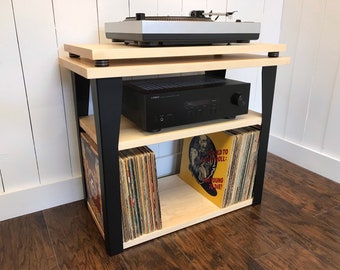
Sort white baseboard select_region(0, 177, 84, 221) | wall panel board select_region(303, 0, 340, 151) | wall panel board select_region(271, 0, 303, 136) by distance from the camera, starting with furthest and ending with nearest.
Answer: wall panel board select_region(271, 0, 303, 136)
wall panel board select_region(303, 0, 340, 151)
white baseboard select_region(0, 177, 84, 221)

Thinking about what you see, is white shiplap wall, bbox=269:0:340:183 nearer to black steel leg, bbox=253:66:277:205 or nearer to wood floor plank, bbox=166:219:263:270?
black steel leg, bbox=253:66:277:205

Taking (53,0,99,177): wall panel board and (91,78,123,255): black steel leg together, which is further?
(53,0,99,177): wall panel board

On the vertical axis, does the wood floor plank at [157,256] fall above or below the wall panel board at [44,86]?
below

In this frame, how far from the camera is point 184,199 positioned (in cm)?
116

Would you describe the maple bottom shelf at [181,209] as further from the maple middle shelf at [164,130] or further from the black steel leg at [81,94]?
the black steel leg at [81,94]

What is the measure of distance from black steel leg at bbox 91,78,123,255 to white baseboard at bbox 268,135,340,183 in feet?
3.39

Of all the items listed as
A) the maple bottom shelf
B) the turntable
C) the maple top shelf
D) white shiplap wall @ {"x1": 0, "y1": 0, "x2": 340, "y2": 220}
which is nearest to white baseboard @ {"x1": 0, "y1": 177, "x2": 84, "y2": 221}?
white shiplap wall @ {"x1": 0, "y1": 0, "x2": 340, "y2": 220}

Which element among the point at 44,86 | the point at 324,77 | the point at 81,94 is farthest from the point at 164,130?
the point at 324,77

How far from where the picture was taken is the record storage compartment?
29.2 inches

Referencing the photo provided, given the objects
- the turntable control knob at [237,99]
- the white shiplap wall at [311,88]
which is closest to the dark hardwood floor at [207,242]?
the white shiplap wall at [311,88]

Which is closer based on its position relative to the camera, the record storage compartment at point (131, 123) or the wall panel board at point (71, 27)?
the record storage compartment at point (131, 123)

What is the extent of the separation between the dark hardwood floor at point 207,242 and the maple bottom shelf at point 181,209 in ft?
0.07

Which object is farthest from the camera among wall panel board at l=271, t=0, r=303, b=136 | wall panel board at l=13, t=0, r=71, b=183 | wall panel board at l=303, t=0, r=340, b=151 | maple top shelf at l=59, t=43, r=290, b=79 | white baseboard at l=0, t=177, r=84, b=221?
wall panel board at l=271, t=0, r=303, b=136

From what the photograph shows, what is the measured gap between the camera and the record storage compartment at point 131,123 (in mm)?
743
